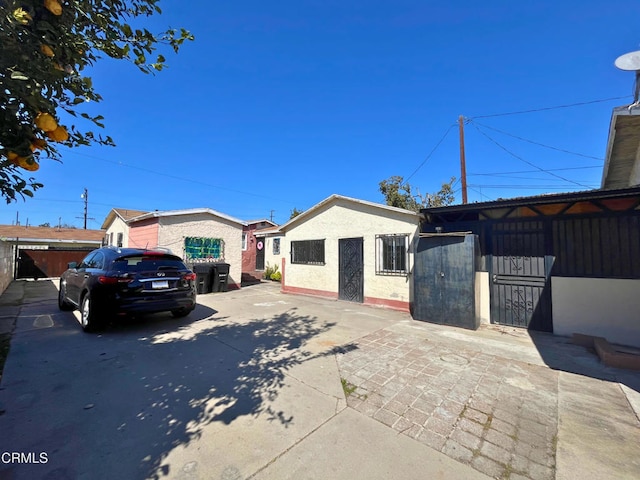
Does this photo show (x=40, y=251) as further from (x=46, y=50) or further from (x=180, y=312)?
(x=46, y=50)

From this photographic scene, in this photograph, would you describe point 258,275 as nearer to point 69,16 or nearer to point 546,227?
point 546,227

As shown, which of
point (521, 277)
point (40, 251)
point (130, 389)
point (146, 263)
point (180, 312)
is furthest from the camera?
point (40, 251)

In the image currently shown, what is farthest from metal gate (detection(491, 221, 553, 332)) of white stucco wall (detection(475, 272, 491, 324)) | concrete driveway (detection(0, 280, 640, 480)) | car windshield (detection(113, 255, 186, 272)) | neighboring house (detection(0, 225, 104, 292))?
neighboring house (detection(0, 225, 104, 292))

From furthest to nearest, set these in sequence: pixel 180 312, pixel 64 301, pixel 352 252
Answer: pixel 352 252 < pixel 64 301 < pixel 180 312

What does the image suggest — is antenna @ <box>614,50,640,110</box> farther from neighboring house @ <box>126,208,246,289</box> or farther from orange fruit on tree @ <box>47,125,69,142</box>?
neighboring house @ <box>126,208,246,289</box>

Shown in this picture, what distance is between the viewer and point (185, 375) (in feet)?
11.8

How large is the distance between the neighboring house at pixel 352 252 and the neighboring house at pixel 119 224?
8.31m

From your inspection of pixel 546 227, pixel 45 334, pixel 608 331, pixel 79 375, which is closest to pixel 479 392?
pixel 608 331

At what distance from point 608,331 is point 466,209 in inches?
137

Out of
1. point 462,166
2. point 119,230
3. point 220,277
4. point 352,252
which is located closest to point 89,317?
point 220,277

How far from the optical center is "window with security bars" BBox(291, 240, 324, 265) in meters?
10.4

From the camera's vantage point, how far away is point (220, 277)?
1102 cm

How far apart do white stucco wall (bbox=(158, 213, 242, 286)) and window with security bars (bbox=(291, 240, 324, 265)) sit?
306 cm

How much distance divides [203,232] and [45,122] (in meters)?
11.1
